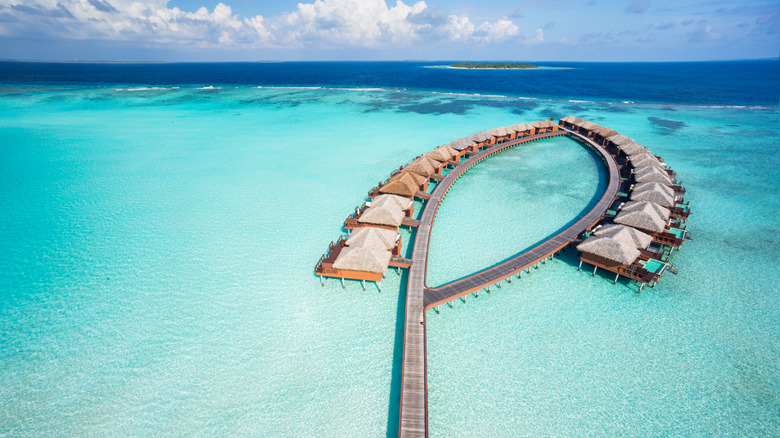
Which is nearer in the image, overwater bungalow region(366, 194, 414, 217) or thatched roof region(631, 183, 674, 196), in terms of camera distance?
overwater bungalow region(366, 194, 414, 217)

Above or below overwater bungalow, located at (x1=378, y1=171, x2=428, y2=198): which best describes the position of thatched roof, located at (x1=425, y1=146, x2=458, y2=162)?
above

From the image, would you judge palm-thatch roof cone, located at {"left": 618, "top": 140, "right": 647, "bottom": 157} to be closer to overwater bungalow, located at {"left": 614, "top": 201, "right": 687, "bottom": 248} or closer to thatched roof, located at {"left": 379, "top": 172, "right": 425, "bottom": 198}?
overwater bungalow, located at {"left": 614, "top": 201, "right": 687, "bottom": 248}

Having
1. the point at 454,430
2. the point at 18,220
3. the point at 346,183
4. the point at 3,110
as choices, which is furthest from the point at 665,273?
the point at 3,110

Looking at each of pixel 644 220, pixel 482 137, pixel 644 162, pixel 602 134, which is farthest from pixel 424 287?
pixel 602 134

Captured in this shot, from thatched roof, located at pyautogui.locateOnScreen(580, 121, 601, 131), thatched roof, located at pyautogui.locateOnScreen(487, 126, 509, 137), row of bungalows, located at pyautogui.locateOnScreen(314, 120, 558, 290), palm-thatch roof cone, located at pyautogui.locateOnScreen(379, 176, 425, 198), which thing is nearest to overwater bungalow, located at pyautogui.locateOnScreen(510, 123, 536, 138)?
thatched roof, located at pyautogui.locateOnScreen(487, 126, 509, 137)

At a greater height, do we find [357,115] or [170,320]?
[357,115]

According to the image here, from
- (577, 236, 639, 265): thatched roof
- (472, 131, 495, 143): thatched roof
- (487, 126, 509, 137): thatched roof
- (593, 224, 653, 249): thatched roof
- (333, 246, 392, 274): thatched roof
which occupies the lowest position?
(333, 246, 392, 274): thatched roof

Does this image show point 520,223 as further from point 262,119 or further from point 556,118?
point 262,119
